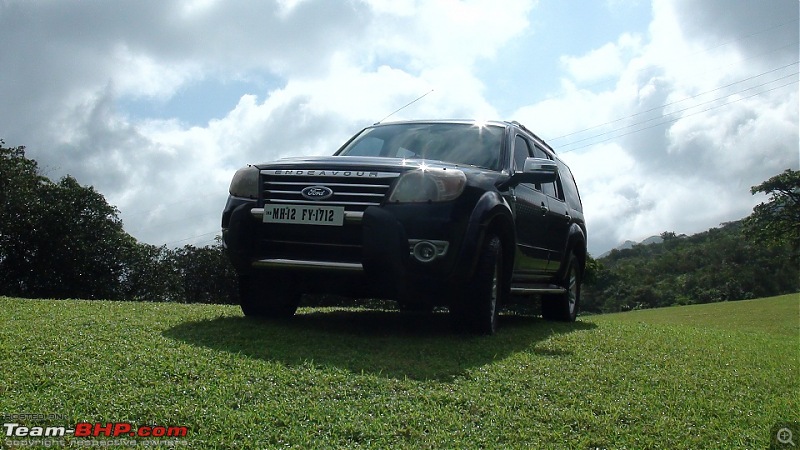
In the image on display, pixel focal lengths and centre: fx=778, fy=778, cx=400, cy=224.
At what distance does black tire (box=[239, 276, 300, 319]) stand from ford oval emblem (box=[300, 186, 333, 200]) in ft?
3.39

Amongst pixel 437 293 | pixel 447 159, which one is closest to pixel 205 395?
pixel 437 293

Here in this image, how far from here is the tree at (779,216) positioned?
5175cm

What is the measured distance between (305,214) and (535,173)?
2107mm

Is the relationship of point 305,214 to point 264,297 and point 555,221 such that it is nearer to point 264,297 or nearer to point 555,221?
point 264,297

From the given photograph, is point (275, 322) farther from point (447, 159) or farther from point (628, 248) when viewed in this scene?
point (628, 248)

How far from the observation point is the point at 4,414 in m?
3.65

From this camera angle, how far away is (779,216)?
172 feet

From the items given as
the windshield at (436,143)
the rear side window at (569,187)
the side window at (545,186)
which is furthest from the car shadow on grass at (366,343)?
the rear side window at (569,187)

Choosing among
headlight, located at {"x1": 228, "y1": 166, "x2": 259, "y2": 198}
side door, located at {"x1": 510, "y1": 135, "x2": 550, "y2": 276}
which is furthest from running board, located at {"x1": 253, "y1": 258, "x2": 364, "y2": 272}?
side door, located at {"x1": 510, "y1": 135, "x2": 550, "y2": 276}

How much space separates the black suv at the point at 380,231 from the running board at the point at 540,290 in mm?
412

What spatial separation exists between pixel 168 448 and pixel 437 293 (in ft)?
9.73

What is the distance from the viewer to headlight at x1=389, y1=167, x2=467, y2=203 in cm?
584

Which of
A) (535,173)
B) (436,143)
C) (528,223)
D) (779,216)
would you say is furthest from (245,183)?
(779,216)

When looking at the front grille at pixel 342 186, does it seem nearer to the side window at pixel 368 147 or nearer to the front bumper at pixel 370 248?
the front bumper at pixel 370 248
